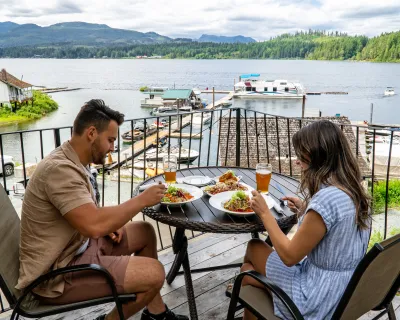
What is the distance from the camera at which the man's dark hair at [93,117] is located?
1736 mm

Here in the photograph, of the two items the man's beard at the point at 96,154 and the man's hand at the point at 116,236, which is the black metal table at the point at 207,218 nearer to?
A: the man's hand at the point at 116,236

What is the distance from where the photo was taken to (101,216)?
1592 mm

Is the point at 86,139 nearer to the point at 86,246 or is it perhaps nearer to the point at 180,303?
the point at 86,246

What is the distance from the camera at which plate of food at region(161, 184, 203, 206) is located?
2.03 m

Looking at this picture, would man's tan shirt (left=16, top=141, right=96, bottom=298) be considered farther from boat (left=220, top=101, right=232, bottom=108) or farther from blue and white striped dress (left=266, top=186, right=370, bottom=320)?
boat (left=220, top=101, right=232, bottom=108)

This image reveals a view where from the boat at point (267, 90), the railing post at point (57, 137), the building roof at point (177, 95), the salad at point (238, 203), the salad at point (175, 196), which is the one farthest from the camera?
the boat at point (267, 90)

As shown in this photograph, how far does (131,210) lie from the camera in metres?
1.67

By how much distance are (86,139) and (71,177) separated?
0.25m

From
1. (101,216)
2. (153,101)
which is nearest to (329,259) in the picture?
(101,216)

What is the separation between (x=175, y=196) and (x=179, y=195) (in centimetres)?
3

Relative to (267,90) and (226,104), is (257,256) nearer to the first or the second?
(226,104)

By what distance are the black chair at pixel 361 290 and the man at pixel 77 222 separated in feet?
1.60

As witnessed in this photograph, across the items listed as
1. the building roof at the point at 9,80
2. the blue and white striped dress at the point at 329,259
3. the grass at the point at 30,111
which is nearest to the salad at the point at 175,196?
the blue and white striped dress at the point at 329,259

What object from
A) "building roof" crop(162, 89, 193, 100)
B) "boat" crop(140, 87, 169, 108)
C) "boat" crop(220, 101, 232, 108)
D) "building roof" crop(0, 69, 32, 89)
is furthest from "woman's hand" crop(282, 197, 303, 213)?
"boat" crop(140, 87, 169, 108)
